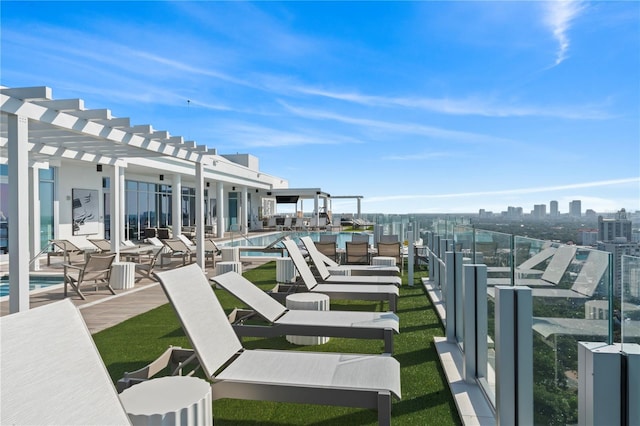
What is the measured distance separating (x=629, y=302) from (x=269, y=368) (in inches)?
84.5

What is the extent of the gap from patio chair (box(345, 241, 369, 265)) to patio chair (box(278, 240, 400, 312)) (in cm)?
381

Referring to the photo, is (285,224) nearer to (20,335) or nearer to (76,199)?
(76,199)

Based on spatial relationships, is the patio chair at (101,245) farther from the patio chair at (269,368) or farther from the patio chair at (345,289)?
the patio chair at (269,368)

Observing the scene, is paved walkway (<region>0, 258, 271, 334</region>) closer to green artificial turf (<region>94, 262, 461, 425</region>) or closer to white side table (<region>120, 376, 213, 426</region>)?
green artificial turf (<region>94, 262, 461, 425</region>)

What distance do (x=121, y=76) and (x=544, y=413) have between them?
15.0 m

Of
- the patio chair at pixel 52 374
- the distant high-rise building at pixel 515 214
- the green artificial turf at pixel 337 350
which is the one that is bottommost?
the green artificial turf at pixel 337 350

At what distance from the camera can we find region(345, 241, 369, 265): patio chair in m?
10.2

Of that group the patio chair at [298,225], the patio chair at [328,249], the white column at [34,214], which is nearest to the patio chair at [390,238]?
the patio chair at [328,249]

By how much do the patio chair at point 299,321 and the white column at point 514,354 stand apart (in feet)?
4.09

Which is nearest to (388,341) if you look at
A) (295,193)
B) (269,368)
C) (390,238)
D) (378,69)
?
(269,368)

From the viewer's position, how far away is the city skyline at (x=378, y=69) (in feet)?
32.6

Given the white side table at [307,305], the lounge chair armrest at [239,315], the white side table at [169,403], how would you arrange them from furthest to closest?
the white side table at [307,305] < the lounge chair armrest at [239,315] < the white side table at [169,403]

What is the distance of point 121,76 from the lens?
13.9m

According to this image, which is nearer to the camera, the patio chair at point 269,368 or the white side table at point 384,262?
the patio chair at point 269,368
